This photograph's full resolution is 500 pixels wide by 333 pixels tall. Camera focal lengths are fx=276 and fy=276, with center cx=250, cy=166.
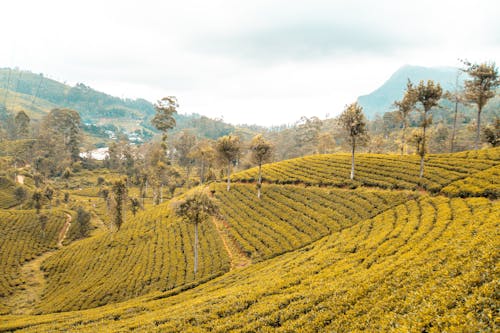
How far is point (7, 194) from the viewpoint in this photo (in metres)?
81.6

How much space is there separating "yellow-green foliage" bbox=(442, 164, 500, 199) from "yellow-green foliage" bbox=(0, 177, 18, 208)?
101234mm

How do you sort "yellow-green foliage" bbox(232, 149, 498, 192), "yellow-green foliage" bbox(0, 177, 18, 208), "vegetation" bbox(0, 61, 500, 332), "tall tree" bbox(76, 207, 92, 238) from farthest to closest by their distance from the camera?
"yellow-green foliage" bbox(0, 177, 18, 208)
"tall tree" bbox(76, 207, 92, 238)
"yellow-green foliage" bbox(232, 149, 498, 192)
"vegetation" bbox(0, 61, 500, 332)

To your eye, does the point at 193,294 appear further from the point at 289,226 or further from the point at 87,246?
the point at 87,246

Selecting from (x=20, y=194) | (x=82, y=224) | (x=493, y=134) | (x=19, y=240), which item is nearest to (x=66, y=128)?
(x=20, y=194)

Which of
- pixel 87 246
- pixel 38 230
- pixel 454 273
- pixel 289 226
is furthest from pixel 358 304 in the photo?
pixel 38 230

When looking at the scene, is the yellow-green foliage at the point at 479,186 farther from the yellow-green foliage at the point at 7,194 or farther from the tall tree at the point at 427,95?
the yellow-green foliage at the point at 7,194

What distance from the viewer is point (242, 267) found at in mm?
29625

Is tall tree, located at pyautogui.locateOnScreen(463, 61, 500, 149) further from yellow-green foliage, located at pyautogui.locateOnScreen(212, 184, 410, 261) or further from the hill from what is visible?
yellow-green foliage, located at pyautogui.locateOnScreen(212, 184, 410, 261)

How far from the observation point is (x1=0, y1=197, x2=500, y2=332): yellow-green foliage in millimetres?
9570

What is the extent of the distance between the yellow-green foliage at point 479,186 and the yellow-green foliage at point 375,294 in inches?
213

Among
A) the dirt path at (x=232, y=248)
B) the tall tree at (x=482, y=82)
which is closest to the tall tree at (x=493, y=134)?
the tall tree at (x=482, y=82)

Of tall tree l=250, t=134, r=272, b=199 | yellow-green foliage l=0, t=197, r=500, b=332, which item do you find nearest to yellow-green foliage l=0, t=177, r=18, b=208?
yellow-green foliage l=0, t=197, r=500, b=332

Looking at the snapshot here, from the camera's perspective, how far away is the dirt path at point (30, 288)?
111 ft

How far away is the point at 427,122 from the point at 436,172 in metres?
6.79
